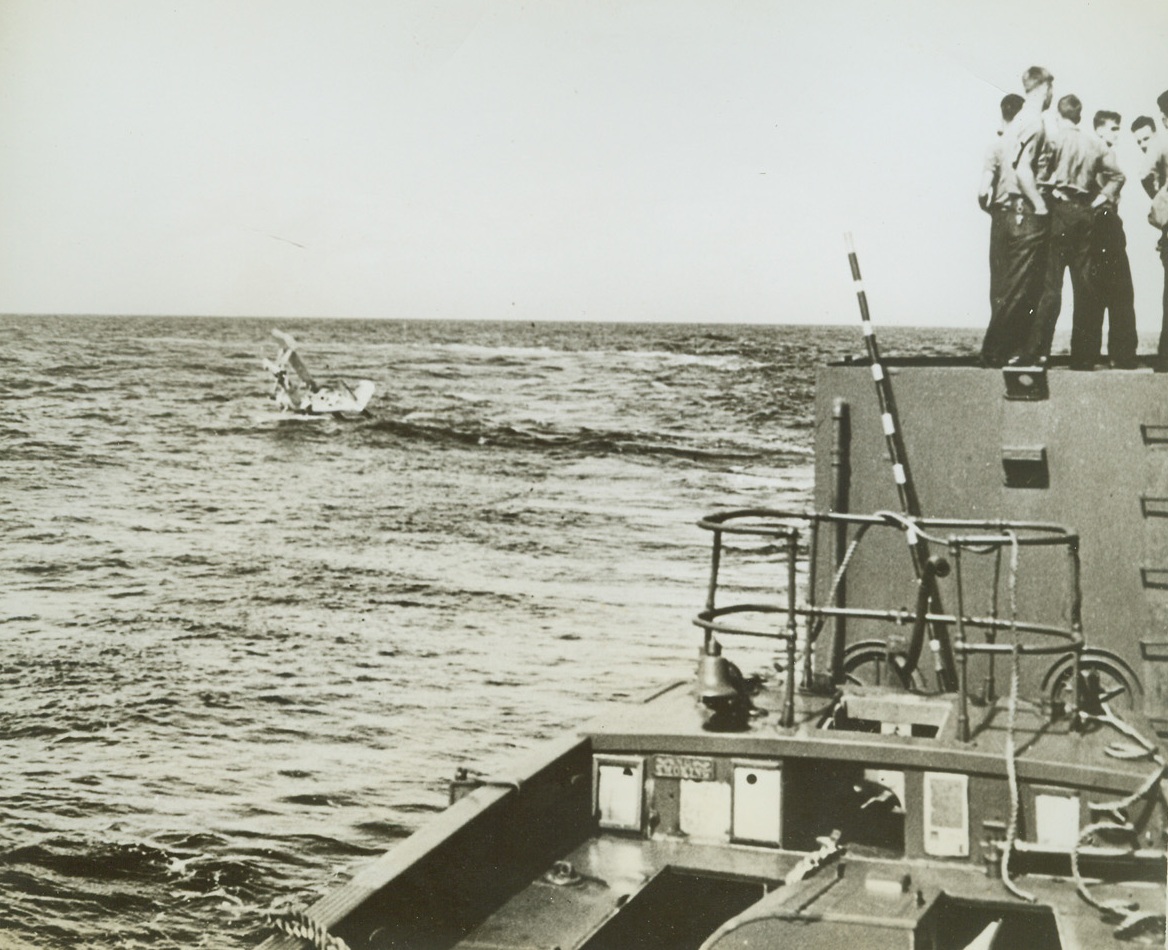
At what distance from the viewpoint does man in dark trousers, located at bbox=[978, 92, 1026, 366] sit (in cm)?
792

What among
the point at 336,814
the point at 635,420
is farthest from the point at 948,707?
the point at 635,420

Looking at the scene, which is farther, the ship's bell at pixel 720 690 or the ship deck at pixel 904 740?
the ship's bell at pixel 720 690

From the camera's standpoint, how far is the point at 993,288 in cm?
814

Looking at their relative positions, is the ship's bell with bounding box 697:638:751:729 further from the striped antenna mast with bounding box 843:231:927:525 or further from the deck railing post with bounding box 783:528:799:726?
the striped antenna mast with bounding box 843:231:927:525

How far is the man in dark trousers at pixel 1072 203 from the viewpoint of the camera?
26.3 ft

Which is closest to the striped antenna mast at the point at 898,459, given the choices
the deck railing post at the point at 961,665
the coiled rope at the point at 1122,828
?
the deck railing post at the point at 961,665

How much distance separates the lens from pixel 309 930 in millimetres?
3879

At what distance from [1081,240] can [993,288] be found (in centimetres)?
86

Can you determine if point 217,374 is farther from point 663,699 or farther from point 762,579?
point 663,699

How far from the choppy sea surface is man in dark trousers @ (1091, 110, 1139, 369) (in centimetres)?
685

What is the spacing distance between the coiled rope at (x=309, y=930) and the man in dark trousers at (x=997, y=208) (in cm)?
572

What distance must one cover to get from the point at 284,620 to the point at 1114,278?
12.8 meters

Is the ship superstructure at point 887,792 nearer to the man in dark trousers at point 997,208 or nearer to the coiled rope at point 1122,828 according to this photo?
the coiled rope at point 1122,828

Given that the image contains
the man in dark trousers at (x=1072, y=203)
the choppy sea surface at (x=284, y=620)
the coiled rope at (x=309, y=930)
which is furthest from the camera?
the choppy sea surface at (x=284, y=620)
